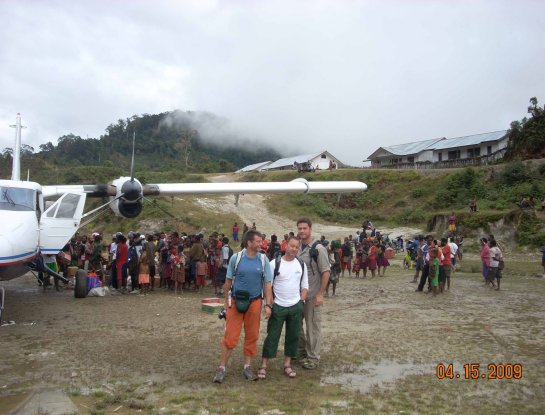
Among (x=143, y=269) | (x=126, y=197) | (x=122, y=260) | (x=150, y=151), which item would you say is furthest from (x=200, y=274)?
(x=150, y=151)

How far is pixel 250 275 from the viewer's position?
17.4 ft

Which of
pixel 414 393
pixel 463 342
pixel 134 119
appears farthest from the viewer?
pixel 134 119

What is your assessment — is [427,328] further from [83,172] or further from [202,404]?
[83,172]

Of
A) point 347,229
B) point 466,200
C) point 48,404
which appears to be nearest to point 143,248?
point 48,404

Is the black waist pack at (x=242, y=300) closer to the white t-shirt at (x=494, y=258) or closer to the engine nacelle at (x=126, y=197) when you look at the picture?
the engine nacelle at (x=126, y=197)

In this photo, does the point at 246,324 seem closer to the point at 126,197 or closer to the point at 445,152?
the point at 126,197

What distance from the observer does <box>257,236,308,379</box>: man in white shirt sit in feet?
17.9

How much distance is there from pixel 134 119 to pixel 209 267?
3831 inches

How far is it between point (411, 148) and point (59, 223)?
52.9 meters

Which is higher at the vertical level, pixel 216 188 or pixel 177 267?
pixel 216 188

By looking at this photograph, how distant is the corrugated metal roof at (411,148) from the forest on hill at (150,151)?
2467cm

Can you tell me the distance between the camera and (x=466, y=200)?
118 ft

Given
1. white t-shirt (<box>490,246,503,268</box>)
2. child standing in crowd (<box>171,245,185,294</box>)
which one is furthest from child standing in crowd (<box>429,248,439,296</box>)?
child standing in crowd (<box>171,245,185,294</box>)

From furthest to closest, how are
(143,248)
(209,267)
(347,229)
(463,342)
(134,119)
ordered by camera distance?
(134,119)
(347,229)
(209,267)
(143,248)
(463,342)
